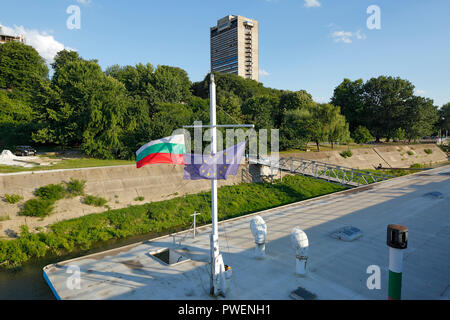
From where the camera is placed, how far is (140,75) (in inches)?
2279

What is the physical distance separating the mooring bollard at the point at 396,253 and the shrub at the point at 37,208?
2124cm

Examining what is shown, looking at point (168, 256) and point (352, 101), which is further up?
point (352, 101)

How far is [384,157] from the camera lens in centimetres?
5344

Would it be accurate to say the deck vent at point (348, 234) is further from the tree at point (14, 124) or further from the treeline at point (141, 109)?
the tree at point (14, 124)

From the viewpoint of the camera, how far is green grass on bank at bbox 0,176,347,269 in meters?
17.5

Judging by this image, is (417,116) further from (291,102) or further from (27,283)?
(27,283)

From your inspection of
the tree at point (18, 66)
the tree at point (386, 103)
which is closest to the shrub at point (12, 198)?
the tree at point (18, 66)

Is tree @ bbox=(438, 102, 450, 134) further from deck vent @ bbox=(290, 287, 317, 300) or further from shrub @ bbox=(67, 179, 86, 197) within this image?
shrub @ bbox=(67, 179, 86, 197)

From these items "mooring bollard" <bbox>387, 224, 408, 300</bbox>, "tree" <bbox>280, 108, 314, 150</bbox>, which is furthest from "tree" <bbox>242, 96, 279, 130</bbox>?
"mooring bollard" <bbox>387, 224, 408, 300</bbox>

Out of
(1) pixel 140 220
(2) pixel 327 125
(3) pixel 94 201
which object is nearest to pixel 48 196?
(3) pixel 94 201

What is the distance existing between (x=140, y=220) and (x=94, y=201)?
3958 mm

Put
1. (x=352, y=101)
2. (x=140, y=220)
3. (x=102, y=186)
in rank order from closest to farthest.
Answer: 1. (x=140, y=220)
2. (x=102, y=186)
3. (x=352, y=101)
